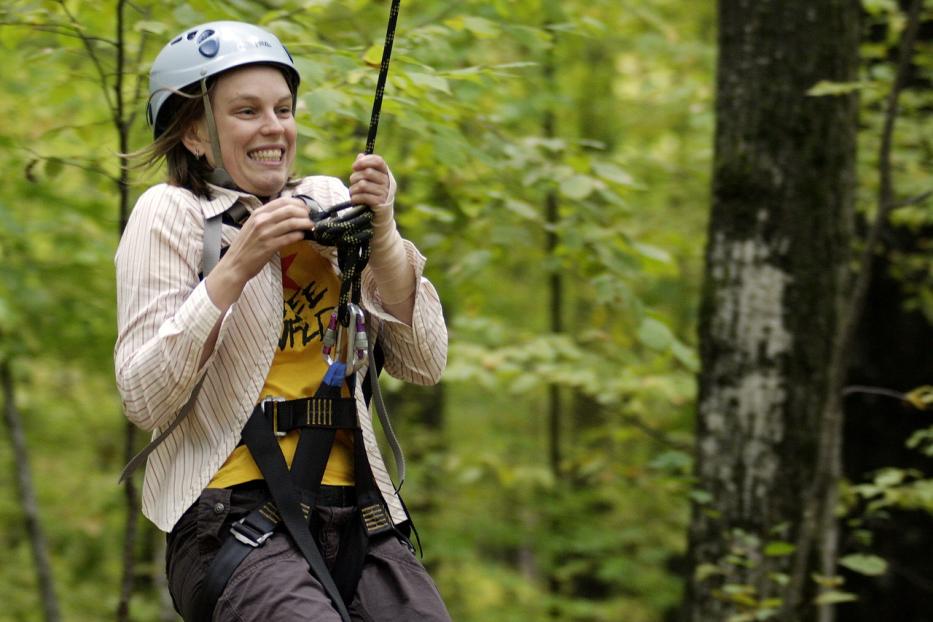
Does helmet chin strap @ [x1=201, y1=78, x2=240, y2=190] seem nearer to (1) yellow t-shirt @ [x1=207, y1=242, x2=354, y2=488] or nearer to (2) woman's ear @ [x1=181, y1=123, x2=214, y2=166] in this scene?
(2) woman's ear @ [x1=181, y1=123, x2=214, y2=166]

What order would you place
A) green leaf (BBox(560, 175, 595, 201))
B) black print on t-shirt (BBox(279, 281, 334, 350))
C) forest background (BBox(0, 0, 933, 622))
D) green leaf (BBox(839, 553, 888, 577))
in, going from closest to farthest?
1. black print on t-shirt (BBox(279, 281, 334, 350))
2. green leaf (BBox(839, 553, 888, 577))
3. forest background (BBox(0, 0, 933, 622))
4. green leaf (BBox(560, 175, 595, 201))

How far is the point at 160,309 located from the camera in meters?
2.23

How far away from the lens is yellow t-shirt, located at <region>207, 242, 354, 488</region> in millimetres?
2346

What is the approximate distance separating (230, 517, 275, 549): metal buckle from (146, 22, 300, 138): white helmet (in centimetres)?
109

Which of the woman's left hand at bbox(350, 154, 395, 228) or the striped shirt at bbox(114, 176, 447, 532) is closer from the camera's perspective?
the striped shirt at bbox(114, 176, 447, 532)

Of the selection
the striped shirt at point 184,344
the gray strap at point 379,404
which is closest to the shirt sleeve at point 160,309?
the striped shirt at point 184,344

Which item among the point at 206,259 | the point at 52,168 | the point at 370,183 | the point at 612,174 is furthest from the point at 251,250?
the point at 612,174

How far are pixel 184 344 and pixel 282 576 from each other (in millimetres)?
558

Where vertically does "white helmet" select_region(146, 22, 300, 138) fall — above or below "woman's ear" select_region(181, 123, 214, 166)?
above

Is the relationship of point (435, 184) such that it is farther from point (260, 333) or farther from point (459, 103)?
point (260, 333)

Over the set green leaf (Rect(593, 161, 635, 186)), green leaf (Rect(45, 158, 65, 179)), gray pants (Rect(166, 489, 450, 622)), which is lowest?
gray pants (Rect(166, 489, 450, 622))

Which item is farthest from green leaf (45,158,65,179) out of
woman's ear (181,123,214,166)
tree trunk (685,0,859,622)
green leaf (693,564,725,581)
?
green leaf (693,564,725,581)

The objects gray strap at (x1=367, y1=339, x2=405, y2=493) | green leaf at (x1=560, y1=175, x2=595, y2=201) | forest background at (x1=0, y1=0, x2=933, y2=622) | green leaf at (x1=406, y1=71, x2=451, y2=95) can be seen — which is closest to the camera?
gray strap at (x1=367, y1=339, x2=405, y2=493)

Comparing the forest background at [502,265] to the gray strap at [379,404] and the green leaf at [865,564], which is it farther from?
the gray strap at [379,404]
